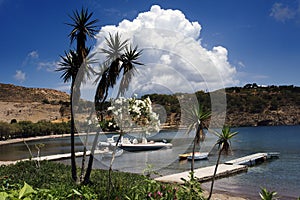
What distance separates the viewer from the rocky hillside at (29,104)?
371ft

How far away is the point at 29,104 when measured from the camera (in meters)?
124

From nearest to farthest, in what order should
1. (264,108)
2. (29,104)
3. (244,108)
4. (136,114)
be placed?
(136,114)
(244,108)
(264,108)
(29,104)

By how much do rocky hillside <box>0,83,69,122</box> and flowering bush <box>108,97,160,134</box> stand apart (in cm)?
10952

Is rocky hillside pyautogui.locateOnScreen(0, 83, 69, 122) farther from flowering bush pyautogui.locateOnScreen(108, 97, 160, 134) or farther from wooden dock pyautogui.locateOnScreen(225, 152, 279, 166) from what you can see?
flowering bush pyautogui.locateOnScreen(108, 97, 160, 134)

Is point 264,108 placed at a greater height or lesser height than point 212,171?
greater

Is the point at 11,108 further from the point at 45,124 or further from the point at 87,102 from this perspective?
the point at 87,102

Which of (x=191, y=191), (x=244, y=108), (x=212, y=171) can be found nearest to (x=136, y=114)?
(x=191, y=191)

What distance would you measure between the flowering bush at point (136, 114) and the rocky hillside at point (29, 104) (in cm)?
10952

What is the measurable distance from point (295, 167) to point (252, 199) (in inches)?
602

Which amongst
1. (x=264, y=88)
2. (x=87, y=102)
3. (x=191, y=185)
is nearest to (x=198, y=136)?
(x=87, y=102)

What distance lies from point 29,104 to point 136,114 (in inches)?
4965

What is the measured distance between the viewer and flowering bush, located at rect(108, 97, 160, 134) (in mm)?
6934

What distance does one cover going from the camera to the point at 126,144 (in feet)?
159

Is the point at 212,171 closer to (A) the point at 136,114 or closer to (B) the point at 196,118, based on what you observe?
(B) the point at 196,118
